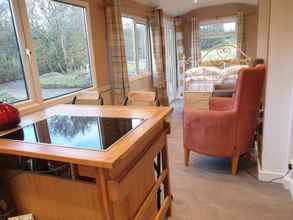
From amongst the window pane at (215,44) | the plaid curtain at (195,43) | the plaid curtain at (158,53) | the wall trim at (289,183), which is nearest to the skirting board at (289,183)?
the wall trim at (289,183)

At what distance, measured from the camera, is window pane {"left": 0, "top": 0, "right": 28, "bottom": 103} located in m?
2.22

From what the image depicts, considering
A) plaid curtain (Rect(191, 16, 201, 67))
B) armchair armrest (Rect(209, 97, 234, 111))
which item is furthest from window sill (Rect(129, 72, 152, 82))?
plaid curtain (Rect(191, 16, 201, 67))

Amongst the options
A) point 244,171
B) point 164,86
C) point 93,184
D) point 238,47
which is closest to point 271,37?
point 244,171

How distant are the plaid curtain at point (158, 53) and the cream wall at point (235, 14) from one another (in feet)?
6.48

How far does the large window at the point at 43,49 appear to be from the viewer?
228 centimetres

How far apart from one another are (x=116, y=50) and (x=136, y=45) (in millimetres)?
1299

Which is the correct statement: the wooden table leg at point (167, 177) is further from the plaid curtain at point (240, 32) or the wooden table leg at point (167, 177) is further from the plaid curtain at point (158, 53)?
the plaid curtain at point (240, 32)

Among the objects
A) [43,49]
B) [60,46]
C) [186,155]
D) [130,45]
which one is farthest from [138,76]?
[186,155]

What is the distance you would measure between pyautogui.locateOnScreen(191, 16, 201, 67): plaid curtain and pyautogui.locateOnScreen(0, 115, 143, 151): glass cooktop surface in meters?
5.44

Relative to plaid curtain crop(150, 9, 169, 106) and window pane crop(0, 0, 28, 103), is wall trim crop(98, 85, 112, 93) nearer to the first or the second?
window pane crop(0, 0, 28, 103)

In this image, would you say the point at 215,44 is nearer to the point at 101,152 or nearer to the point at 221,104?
the point at 221,104

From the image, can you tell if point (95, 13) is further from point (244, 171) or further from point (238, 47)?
point (238, 47)

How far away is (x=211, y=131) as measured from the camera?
2438 mm

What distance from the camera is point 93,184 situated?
1235 mm
